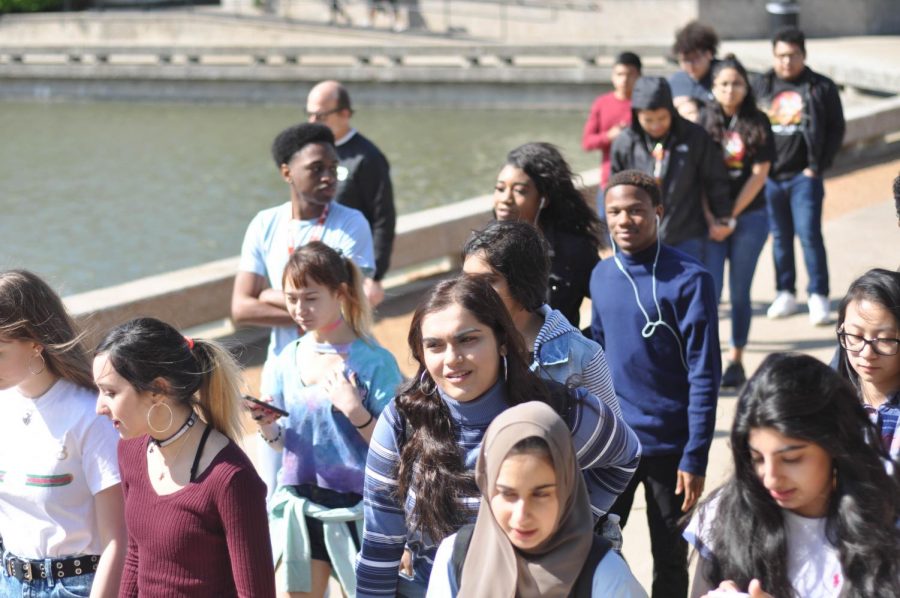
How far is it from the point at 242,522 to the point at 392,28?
3359 centimetres

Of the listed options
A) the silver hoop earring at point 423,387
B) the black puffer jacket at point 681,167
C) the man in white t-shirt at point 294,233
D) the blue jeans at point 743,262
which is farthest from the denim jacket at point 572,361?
the blue jeans at point 743,262

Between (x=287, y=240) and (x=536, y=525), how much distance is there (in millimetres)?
3117

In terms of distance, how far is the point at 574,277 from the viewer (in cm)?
548

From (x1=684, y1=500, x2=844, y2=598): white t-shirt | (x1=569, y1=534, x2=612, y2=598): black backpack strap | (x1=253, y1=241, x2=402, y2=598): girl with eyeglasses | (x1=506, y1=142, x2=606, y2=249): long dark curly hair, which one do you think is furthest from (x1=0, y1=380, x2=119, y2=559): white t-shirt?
(x1=506, y1=142, x2=606, y2=249): long dark curly hair

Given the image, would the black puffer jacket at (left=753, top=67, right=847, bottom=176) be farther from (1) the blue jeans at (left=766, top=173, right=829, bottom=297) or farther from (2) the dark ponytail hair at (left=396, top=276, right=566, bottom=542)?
(2) the dark ponytail hair at (left=396, top=276, right=566, bottom=542)

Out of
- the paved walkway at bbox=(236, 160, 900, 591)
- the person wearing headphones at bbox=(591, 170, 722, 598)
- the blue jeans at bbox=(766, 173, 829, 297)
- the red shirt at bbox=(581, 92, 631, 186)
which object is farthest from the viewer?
the red shirt at bbox=(581, 92, 631, 186)

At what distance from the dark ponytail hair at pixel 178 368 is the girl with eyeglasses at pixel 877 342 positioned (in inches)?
75.5

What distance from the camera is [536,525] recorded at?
9.62ft

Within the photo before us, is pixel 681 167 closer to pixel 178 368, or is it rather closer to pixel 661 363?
pixel 661 363

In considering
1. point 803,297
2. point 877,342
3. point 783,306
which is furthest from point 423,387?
point 803,297

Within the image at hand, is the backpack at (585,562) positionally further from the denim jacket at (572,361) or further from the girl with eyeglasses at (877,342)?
the girl with eyeglasses at (877,342)

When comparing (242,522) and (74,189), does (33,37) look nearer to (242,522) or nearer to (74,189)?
(74,189)

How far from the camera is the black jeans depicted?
4797 millimetres

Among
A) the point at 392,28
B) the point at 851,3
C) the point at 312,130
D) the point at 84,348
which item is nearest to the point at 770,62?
the point at 851,3
